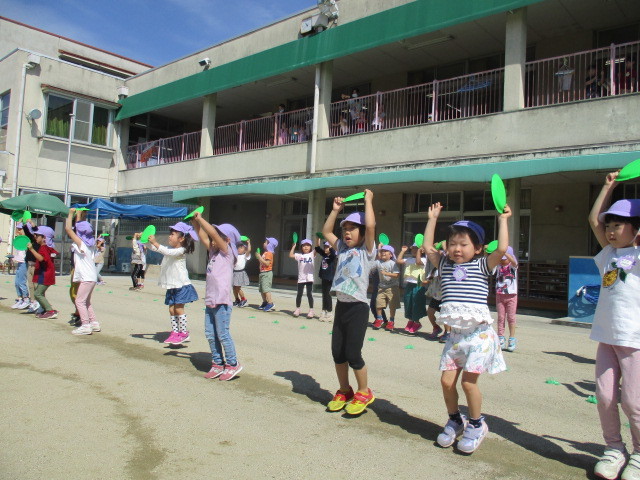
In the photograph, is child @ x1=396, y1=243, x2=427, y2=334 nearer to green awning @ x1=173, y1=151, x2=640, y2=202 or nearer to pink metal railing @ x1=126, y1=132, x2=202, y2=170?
green awning @ x1=173, y1=151, x2=640, y2=202

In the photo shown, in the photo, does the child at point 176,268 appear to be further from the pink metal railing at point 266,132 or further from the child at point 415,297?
the pink metal railing at point 266,132

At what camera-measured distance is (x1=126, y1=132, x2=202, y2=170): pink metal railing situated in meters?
22.9

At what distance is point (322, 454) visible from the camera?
145 inches

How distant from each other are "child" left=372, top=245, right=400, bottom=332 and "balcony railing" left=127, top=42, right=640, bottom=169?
241 inches

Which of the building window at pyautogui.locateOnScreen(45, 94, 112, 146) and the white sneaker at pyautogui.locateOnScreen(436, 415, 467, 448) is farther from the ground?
the building window at pyautogui.locateOnScreen(45, 94, 112, 146)

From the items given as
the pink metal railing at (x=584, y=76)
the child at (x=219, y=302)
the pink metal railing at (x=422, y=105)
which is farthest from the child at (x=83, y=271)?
the pink metal railing at (x=584, y=76)

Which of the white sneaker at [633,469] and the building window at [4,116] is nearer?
the white sneaker at [633,469]

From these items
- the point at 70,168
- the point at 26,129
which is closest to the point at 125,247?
the point at 70,168

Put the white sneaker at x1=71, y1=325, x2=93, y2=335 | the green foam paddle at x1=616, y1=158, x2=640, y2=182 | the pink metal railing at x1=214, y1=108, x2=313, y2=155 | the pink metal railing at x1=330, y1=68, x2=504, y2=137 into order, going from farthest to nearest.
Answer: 1. the pink metal railing at x1=214, y1=108, x2=313, y2=155
2. the pink metal railing at x1=330, y1=68, x2=504, y2=137
3. the white sneaker at x1=71, y1=325, x2=93, y2=335
4. the green foam paddle at x1=616, y1=158, x2=640, y2=182

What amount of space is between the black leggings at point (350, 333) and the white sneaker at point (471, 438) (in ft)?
3.53

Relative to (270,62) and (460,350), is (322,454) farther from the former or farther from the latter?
(270,62)

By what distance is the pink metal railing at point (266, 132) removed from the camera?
1870 centimetres

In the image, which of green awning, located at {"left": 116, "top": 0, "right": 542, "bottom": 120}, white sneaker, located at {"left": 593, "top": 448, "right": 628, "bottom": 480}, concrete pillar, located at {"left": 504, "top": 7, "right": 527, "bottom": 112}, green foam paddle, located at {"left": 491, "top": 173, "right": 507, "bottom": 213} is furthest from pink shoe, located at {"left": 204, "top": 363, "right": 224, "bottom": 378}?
green awning, located at {"left": 116, "top": 0, "right": 542, "bottom": 120}

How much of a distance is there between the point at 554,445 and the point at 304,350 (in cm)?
408
